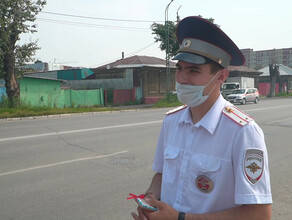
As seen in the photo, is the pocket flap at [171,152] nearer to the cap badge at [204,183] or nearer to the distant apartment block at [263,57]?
the cap badge at [204,183]

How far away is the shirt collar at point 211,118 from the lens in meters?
1.64

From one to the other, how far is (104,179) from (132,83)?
26.1m

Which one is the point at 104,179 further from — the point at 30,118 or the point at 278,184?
the point at 30,118

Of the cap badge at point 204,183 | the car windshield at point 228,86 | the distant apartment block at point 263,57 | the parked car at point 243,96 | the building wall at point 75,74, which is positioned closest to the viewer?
the cap badge at point 204,183

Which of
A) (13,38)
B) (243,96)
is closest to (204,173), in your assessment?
(13,38)

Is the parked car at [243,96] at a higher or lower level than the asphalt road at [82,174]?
higher

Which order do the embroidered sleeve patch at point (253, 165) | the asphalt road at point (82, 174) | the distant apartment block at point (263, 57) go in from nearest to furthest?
1. the embroidered sleeve patch at point (253, 165)
2. the asphalt road at point (82, 174)
3. the distant apartment block at point (263, 57)

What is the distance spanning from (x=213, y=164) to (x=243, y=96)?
26993 millimetres

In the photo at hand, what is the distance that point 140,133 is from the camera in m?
9.98

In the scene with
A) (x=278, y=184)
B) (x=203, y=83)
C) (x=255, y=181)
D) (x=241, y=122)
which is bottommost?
(x=278, y=184)

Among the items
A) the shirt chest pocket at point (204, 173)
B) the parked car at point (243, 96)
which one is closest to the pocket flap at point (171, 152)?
the shirt chest pocket at point (204, 173)

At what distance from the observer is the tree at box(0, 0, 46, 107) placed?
17672 millimetres

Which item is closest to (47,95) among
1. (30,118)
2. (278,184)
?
(30,118)

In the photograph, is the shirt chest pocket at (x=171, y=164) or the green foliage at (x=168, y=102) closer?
the shirt chest pocket at (x=171, y=164)
